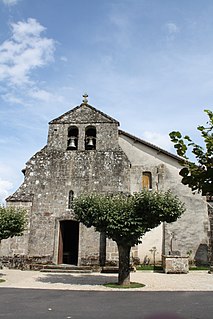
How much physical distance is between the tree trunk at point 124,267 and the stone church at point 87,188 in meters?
5.22

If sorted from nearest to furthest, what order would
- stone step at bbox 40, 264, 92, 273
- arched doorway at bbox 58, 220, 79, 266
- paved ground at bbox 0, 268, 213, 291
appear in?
paved ground at bbox 0, 268, 213, 291
stone step at bbox 40, 264, 92, 273
arched doorway at bbox 58, 220, 79, 266

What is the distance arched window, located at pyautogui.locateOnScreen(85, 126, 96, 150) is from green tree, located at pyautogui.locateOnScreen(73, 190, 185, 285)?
8.16 metres

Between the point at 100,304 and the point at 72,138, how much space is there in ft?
45.3

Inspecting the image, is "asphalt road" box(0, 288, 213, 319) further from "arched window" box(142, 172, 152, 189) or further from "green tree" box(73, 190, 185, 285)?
"arched window" box(142, 172, 152, 189)

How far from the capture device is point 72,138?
22.0 metres

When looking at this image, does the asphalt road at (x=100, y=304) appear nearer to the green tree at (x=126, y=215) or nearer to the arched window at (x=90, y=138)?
the green tree at (x=126, y=215)

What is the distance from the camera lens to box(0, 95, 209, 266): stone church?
1953 cm

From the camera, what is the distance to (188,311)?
28.3ft

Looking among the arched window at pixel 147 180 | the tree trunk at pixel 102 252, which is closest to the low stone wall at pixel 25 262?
the tree trunk at pixel 102 252

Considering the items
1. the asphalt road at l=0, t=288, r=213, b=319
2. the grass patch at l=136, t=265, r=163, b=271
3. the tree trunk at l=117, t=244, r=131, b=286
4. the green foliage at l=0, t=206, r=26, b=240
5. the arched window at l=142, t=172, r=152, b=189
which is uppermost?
the arched window at l=142, t=172, r=152, b=189

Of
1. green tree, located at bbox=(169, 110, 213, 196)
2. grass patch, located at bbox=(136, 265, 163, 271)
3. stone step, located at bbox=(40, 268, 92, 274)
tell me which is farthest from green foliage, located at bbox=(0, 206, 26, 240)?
green tree, located at bbox=(169, 110, 213, 196)

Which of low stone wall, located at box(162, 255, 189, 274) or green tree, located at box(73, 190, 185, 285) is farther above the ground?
green tree, located at box(73, 190, 185, 285)

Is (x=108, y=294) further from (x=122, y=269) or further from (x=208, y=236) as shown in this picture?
(x=208, y=236)

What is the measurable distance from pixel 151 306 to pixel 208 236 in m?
12.5
